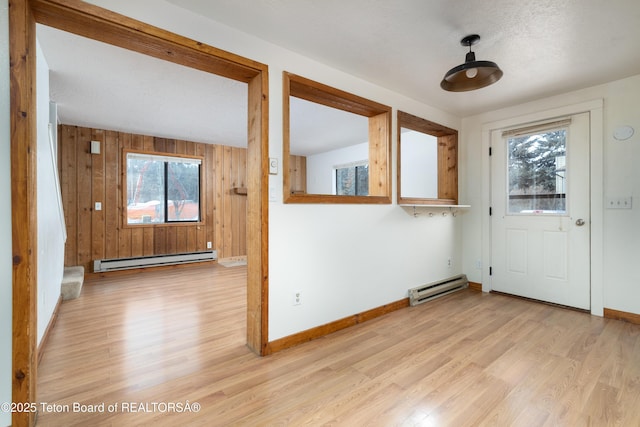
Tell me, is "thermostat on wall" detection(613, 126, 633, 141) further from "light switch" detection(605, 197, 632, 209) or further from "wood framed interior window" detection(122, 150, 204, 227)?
"wood framed interior window" detection(122, 150, 204, 227)

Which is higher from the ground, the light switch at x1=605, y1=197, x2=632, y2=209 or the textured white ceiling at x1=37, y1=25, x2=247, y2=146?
the textured white ceiling at x1=37, y1=25, x2=247, y2=146

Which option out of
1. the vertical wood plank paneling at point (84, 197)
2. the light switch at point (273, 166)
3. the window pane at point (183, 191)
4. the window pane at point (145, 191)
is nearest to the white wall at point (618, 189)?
the light switch at point (273, 166)

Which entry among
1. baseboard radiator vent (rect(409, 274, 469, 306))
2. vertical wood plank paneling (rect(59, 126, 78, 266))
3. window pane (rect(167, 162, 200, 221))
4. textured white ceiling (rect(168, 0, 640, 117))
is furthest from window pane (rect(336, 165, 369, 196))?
vertical wood plank paneling (rect(59, 126, 78, 266))

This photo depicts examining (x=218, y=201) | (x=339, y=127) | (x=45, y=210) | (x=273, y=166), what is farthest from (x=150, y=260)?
(x=273, y=166)

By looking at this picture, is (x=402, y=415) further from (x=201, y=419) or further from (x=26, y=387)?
(x=26, y=387)

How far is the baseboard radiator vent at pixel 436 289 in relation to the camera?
11.0 ft

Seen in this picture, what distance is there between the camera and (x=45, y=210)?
7.80 ft

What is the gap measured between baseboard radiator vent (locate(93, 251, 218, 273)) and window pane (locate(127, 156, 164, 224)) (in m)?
0.66

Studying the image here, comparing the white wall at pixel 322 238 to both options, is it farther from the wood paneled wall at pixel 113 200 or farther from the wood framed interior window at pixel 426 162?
the wood paneled wall at pixel 113 200

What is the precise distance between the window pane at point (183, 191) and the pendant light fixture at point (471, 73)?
16.0 feet

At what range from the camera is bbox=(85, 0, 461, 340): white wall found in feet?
6.64

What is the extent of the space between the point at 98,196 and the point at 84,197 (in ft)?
0.59

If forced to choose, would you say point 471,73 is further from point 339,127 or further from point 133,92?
point 133,92

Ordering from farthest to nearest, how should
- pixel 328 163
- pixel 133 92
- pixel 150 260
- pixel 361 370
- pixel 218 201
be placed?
pixel 328 163 → pixel 218 201 → pixel 150 260 → pixel 133 92 → pixel 361 370
